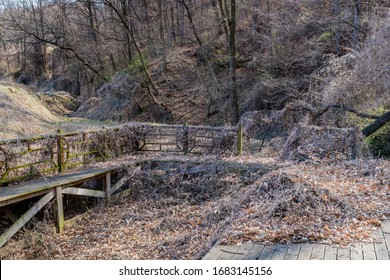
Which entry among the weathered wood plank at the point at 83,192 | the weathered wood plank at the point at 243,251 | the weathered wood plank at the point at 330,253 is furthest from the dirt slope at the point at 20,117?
the weathered wood plank at the point at 330,253

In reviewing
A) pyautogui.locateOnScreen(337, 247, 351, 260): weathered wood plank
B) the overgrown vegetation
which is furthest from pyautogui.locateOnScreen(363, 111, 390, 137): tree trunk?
pyautogui.locateOnScreen(337, 247, 351, 260): weathered wood plank

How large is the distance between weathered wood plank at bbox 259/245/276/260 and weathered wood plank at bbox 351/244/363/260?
0.89m

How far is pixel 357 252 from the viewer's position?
4.41 m

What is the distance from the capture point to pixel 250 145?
41.6ft

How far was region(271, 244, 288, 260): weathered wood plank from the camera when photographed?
4.39 m

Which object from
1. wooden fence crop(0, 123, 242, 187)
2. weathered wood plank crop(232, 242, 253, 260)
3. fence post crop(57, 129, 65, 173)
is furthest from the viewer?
fence post crop(57, 129, 65, 173)

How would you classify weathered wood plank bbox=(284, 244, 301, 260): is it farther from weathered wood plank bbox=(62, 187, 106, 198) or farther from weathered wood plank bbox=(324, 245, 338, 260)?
weathered wood plank bbox=(62, 187, 106, 198)

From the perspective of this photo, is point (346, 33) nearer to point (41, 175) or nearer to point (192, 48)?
point (192, 48)

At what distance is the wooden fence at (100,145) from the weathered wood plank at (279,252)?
686 cm

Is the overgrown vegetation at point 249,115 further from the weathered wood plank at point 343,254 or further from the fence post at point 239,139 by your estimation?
the fence post at point 239,139

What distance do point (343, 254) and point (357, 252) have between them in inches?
7.0

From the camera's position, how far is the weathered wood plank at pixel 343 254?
14.1 ft

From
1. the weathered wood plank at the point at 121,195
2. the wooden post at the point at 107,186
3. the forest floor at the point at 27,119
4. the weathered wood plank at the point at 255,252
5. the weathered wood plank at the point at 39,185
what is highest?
the forest floor at the point at 27,119

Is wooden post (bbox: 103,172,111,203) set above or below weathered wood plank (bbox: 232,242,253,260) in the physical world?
below
